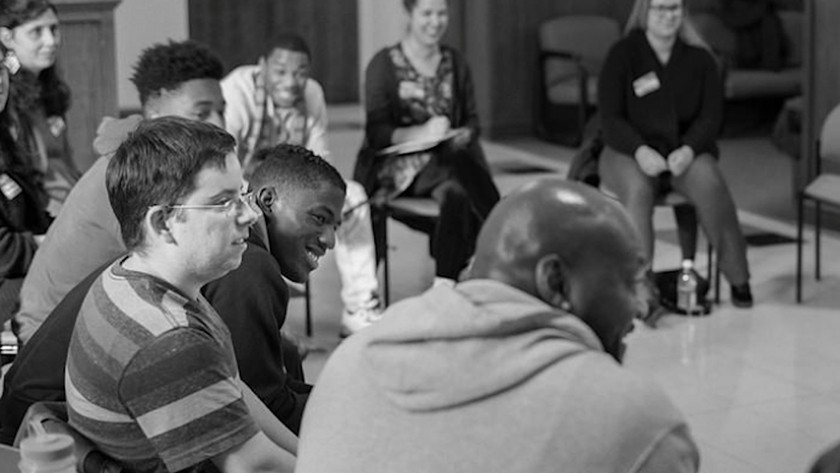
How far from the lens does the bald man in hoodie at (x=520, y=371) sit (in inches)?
69.2

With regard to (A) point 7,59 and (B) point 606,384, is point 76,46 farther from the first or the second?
(B) point 606,384

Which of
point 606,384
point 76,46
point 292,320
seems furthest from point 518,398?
point 76,46

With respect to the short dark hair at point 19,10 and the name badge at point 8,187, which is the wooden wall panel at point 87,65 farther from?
the name badge at point 8,187

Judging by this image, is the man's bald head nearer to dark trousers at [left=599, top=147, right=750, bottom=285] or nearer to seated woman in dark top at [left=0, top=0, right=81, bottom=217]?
seated woman in dark top at [left=0, top=0, right=81, bottom=217]

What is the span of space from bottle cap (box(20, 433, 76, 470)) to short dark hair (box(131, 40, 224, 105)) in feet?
5.93

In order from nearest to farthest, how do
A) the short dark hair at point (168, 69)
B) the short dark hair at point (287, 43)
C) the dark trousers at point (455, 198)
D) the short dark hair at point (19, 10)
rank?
the short dark hair at point (168, 69) → the short dark hair at point (19, 10) → the short dark hair at point (287, 43) → the dark trousers at point (455, 198)

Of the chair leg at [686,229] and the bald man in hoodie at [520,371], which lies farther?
the chair leg at [686,229]

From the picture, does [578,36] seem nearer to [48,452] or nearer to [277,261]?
[277,261]

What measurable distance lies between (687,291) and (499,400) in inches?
159

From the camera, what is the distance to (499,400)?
1.78 meters

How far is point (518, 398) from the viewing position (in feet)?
5.82

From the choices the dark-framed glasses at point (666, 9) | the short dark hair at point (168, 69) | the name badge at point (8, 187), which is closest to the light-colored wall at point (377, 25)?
the dark-framed glasses at point (666, 9)

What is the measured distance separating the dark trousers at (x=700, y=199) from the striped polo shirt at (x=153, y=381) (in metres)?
3.52

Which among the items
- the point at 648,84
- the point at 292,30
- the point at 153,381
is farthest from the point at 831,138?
the point at 292,30
